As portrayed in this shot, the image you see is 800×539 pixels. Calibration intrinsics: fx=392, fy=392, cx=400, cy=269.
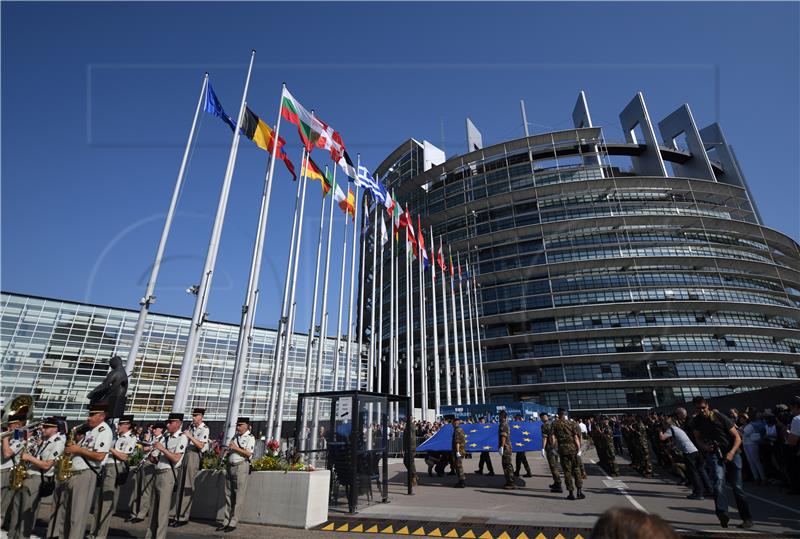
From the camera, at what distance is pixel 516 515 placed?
810cm

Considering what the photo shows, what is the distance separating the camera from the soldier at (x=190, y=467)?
7992 millimetres

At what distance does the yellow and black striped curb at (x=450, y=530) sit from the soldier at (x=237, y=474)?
1633 mm

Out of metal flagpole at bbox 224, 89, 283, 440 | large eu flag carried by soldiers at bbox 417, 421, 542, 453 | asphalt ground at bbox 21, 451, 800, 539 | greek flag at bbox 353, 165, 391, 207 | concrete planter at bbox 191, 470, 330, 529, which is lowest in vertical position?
asphalt ground at bbox 21, 451, 800, 539

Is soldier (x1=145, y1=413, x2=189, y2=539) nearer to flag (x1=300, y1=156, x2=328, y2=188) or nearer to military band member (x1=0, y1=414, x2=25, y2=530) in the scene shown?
military band member (x1=0, y1=414, x2=25, y2=530)

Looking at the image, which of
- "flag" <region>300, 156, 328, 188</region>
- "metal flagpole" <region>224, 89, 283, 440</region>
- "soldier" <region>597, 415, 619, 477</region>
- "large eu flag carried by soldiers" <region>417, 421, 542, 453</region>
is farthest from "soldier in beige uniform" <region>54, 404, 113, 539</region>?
"soldier" <region>597, 415, 619, 477</region>

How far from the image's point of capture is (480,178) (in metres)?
62.4

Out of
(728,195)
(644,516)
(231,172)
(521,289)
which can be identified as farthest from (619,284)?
(644,516)

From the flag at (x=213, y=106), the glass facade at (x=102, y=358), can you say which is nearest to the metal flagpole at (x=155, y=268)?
the flag at (x=213, y=106)

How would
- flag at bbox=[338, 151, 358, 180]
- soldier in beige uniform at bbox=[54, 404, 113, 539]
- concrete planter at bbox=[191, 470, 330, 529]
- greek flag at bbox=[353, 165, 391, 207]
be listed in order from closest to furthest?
soldier in beige uniform at bbox=[54, 404, 113, 539] < concrete planter at bbox=[191, 470, 330, 529] < flag at bbox=[338, 151, 358, 180] < greek flag at bbox=[353, 165, 391, 207]

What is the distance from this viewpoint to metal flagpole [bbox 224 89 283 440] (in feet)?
38.8

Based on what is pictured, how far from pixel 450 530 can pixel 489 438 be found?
26.9 feet

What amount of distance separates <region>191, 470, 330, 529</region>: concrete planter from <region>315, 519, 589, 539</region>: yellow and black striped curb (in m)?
0.40

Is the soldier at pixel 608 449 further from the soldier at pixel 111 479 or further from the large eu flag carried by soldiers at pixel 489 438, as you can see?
the soldier at pixel 111 479

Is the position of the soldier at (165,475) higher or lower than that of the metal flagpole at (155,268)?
lower
